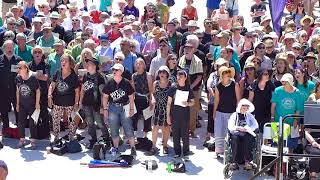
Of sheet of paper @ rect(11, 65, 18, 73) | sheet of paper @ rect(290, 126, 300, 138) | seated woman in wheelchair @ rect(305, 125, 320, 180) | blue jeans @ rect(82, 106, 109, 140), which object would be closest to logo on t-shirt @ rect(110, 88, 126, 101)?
blue jeans @ rect(82, 106, 109, 140)

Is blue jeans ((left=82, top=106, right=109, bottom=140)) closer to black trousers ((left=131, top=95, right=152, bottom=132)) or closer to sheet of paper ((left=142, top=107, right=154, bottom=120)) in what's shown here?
black trousers ((left=131, top=95, right=152, bottom=132))

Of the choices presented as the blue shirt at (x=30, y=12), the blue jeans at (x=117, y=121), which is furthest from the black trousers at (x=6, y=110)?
the blue shirt at (x=30, y=12)

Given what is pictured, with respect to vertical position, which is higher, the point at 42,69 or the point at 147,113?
the point at 42,69

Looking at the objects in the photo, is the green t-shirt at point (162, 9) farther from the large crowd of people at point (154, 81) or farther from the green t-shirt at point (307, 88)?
the green t-shirt at point (307, 88)

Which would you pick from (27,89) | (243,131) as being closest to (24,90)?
(27,89)

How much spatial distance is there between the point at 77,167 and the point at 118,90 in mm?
1385

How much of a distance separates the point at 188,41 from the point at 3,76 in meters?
3.28

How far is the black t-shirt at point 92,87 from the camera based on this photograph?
1137cm

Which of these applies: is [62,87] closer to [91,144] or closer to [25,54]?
[91,144]

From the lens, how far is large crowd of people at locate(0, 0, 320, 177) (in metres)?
11.0

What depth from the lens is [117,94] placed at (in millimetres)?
11094

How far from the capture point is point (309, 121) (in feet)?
21.0

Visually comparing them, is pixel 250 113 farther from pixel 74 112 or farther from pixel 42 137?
pixel 42 137

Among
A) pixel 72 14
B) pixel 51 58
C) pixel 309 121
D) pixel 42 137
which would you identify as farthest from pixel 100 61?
pixel 309 121
